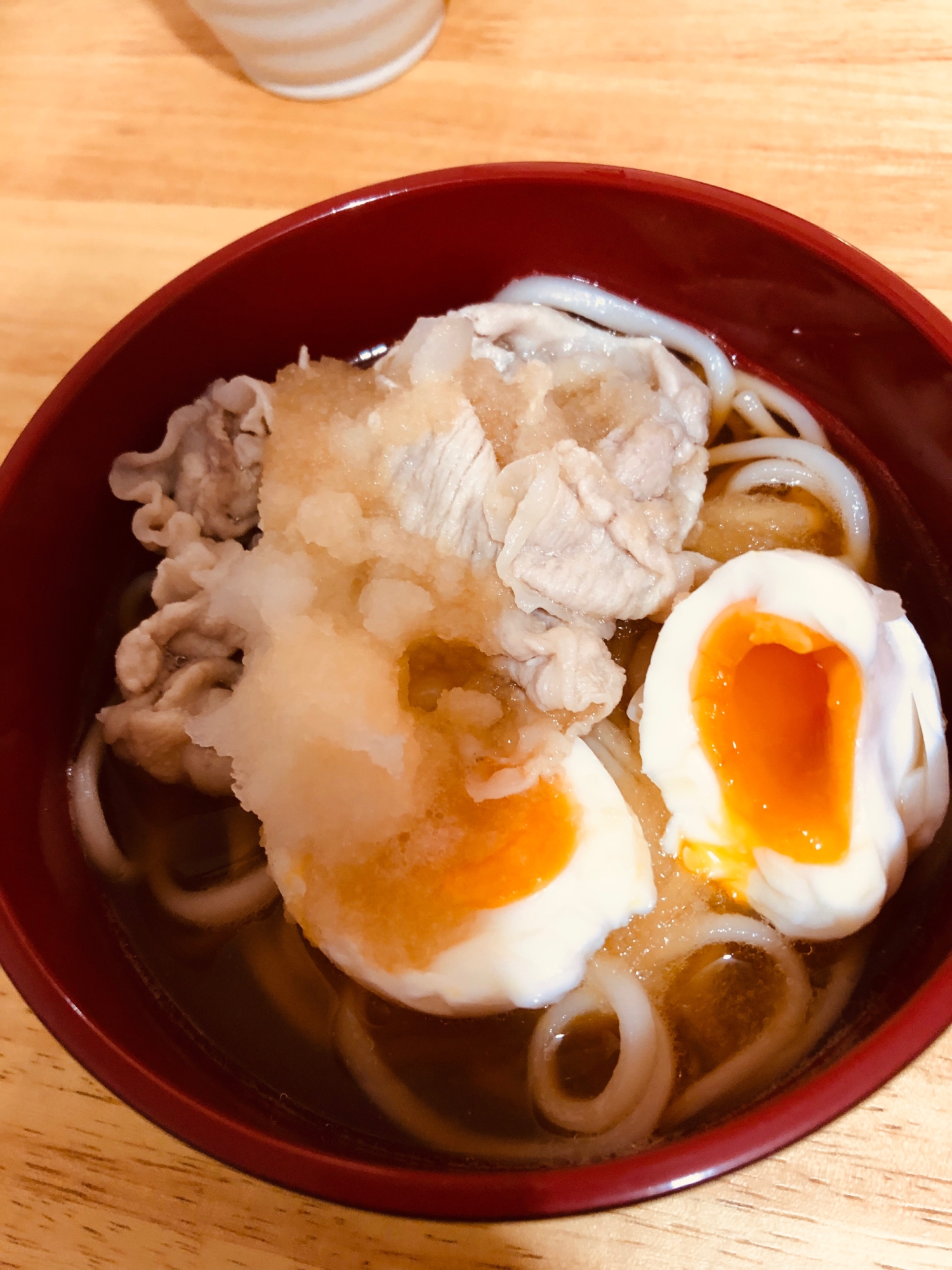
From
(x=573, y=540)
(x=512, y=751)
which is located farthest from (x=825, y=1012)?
(x=573, y=540)

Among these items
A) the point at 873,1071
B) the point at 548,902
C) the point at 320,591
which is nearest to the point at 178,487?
the point at 320,591

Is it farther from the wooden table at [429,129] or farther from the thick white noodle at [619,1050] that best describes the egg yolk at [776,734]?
the wooden table at [429,129]

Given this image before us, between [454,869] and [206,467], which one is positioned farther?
[206,467]

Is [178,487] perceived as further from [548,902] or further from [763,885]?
[763,885]

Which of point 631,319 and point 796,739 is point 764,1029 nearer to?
point 796,739

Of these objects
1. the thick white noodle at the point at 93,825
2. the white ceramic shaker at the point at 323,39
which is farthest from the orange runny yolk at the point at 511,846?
the white ceramic shaker at the point at 323,39

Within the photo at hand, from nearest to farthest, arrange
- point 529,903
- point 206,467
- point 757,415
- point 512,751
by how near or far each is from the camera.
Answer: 1. point 529,903
2. point 512,751
3. point 206,467
4. point 757,415
